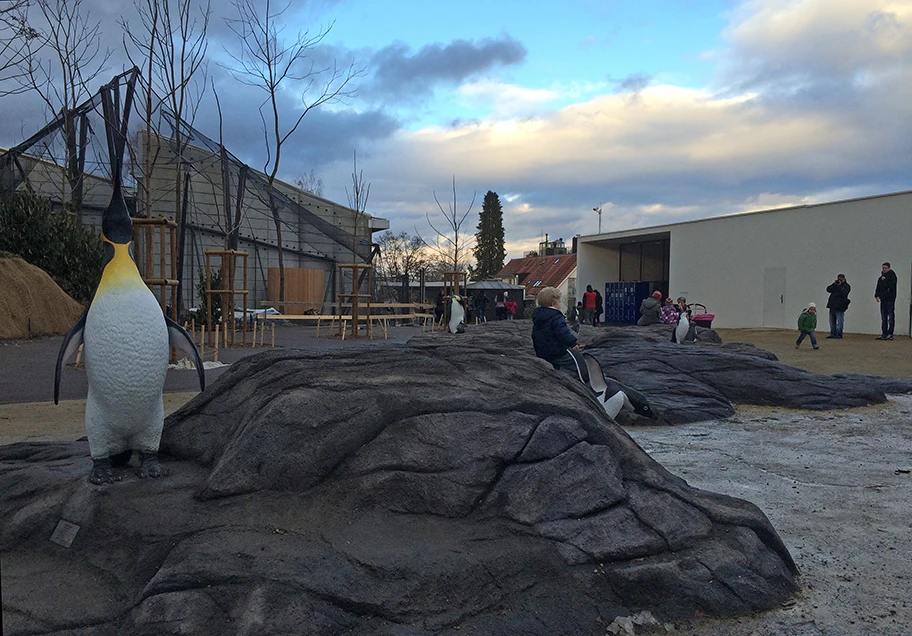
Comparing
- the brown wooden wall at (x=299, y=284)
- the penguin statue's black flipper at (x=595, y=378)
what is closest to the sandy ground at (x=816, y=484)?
the penguin statue's black flipper at (x=595, y=378)

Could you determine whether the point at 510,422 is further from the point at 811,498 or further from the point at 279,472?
the point at 811,498

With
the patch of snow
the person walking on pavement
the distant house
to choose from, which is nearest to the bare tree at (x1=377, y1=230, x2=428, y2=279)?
the distant house

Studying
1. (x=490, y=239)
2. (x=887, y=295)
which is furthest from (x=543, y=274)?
(x=887, y=295)

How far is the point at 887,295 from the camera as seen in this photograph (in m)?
17.2

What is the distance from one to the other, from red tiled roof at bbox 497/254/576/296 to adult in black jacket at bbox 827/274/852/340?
2653 cm

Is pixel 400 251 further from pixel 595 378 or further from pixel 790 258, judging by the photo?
pixel 595 378

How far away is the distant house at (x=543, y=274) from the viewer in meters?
45.1

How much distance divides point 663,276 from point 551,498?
3139 centimetres


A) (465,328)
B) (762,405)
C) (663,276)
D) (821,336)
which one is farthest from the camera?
(663,276)

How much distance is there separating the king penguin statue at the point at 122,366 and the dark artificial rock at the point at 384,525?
0.13 meters

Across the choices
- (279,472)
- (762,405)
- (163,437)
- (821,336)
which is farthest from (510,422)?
(821,336)

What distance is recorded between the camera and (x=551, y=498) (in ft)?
11.4

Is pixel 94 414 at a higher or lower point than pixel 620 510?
higher

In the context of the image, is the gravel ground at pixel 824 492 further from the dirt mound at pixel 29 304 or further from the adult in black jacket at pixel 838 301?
the dirt mound at pixel 29 304
